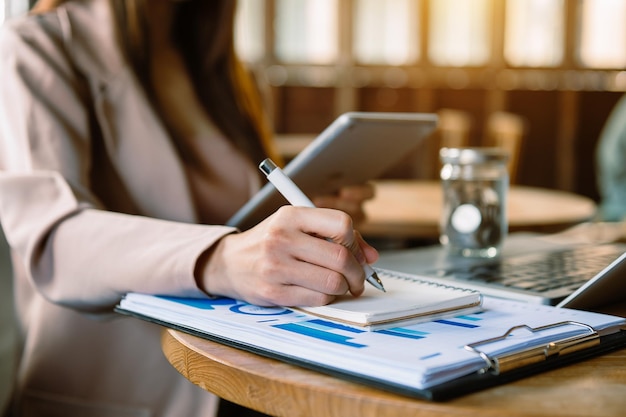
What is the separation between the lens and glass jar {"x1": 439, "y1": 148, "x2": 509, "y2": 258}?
1.17 meters

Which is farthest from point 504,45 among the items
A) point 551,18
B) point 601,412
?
point 601,412

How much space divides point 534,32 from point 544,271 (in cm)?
608

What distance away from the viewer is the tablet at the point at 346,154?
0.97 m

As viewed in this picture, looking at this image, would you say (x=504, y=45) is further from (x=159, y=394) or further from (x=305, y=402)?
(x=305, y=402)

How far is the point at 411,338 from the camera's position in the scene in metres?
0.65

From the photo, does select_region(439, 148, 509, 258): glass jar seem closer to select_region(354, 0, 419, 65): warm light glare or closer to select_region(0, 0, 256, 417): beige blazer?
select_region(0, 0, 256, 417): beige blazer

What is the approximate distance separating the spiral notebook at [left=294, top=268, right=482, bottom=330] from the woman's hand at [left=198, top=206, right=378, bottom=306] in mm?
16

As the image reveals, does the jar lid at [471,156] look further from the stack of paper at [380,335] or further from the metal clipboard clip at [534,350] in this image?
the metal clipboard clip at [534,350]

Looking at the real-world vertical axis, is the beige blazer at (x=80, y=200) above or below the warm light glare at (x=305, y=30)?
below

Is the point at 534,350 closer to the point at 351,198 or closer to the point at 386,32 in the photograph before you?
the point at 351,198

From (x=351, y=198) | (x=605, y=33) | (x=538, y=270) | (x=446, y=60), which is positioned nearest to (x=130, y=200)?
(x=351, y=198)

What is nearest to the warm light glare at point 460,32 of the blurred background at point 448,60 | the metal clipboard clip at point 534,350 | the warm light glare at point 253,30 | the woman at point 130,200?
the blurred background at point 448,60

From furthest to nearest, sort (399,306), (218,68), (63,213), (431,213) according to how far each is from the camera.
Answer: (431,213)
(218,68)
(63,213)
(399,306)

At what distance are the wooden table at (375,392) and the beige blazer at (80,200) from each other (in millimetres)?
296
